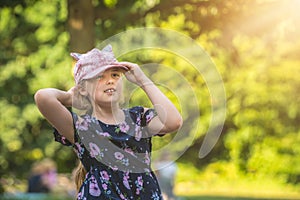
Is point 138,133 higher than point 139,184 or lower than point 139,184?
higher

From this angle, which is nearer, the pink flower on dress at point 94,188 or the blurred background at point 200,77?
the pink flower on dress at point 94,188

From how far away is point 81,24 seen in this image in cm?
1120

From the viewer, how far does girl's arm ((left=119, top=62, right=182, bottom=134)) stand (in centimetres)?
547

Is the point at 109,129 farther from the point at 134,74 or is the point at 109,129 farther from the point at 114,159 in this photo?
the point at 134,74

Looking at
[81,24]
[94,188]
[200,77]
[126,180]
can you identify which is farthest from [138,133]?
[200,77]

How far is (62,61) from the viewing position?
2339 cm

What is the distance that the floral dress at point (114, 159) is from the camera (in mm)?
5414

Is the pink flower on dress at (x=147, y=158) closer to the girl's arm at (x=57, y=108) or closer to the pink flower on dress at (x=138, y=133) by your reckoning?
the pink flower on dress at (x=138, y=133)

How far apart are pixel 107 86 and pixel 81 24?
5808 mm

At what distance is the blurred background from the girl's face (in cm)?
237

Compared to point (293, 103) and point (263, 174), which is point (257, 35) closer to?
point (293, 103)

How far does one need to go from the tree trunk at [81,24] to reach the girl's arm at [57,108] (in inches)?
218

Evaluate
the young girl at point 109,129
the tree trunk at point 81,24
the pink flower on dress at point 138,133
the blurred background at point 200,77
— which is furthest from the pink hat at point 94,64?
the tree trunk at point 81,24

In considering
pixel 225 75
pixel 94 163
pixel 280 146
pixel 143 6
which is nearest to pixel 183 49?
pixel 225 75
